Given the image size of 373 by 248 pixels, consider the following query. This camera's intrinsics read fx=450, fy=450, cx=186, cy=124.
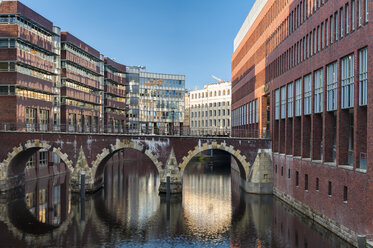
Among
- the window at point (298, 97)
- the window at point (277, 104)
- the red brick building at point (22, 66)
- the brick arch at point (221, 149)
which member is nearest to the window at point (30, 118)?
the red brick building at point (22, 66)

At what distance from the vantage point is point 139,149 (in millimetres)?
62656

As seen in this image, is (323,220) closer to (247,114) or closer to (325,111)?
(325,111)

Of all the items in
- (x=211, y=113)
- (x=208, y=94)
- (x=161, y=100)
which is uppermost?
(x=208, y=94)

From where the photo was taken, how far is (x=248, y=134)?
8406cm

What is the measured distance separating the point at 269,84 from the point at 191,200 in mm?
21870

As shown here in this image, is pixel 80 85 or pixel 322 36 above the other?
pixel 80 85

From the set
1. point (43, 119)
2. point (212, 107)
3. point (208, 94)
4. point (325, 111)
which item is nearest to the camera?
point (325, 111)

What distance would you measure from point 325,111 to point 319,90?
3.01m

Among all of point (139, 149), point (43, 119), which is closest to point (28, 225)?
point (139, 149)

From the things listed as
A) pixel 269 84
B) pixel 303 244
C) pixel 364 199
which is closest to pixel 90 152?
pixel 269 84

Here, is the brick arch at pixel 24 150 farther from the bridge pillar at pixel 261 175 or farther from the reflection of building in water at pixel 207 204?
the bridge pillar at pixel 261 175

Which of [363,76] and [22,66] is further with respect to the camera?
[22,66]

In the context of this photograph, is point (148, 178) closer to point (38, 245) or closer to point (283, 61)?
point (283, 61)

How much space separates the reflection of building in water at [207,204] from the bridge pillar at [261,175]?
3.75 meters
